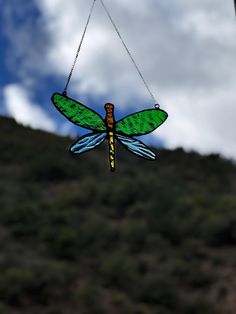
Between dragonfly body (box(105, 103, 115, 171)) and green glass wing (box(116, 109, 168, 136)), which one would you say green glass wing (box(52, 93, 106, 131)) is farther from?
green glass wing (box(116, 109, 168, 136))

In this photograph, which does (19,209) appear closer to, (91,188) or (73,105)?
(91,188)

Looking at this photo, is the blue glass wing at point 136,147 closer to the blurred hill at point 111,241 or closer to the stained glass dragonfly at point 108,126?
the stained glass dragonfly at point 108,126

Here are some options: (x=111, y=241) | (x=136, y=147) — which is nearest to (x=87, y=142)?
(x=136, y=147)

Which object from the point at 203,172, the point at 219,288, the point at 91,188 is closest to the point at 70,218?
the point at 91,188

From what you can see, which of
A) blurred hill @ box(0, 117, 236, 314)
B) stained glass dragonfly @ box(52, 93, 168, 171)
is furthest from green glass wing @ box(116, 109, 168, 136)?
blurred hill @ box(0, 117, 236, 314)

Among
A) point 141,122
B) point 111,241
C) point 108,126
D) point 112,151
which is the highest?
point 111,241

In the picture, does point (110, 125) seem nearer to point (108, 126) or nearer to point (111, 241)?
point (108, 126)
